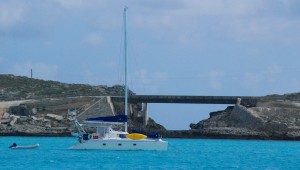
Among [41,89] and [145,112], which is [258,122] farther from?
[41,89]

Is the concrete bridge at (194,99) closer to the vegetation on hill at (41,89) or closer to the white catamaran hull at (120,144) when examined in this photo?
the vegetation on hill at (41,89)

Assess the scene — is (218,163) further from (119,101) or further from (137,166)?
(119,101)

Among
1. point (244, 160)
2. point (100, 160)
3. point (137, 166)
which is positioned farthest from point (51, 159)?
point (244, 160)

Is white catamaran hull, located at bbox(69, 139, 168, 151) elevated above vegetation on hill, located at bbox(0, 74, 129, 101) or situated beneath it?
situated beneath

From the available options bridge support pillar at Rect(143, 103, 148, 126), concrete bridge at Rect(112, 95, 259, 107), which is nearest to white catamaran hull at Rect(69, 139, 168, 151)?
concrete bridge at Rect(112, 95, 259, 107)

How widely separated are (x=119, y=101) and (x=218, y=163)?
59269mm

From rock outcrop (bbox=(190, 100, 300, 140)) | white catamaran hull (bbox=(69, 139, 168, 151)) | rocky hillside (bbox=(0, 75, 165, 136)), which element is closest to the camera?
white catamaran hull (bbox=(69, 139, 168, 151))

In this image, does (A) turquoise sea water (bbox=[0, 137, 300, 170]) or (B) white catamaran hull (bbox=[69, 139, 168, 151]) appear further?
(B) white catamaran hull (bbox=[69, 139, 168, 151])

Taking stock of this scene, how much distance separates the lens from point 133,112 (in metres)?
124

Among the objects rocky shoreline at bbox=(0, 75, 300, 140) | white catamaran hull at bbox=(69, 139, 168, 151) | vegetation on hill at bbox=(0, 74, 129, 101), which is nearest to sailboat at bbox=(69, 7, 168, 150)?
white catamaran hull at bbox=(69, 139, 168, 151)

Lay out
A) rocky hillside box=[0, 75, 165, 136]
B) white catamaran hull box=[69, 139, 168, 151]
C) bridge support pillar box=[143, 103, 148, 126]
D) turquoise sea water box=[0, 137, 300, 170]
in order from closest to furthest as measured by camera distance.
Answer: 1. turquoise sea water box=[0, 137, 300, 170]
2. white catamaran hull box=[69, 139, 168, 151]
3. rocky hillside box=[0, 75, 165, 136]
4. bridge support pillar box=[143, 103, 148, 126]

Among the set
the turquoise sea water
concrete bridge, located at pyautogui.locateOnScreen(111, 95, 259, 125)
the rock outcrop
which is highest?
concrete bridge, located at pyautogui.locateOnScreen(111, 95, 259, 125)

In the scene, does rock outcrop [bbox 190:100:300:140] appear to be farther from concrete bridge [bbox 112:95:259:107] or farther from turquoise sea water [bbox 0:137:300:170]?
turquoise sea water [bbox 0:137:300:170]

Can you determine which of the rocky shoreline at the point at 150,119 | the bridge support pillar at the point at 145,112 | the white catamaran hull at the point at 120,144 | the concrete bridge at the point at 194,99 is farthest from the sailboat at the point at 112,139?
the bridge support pillar at the point at 145,112
